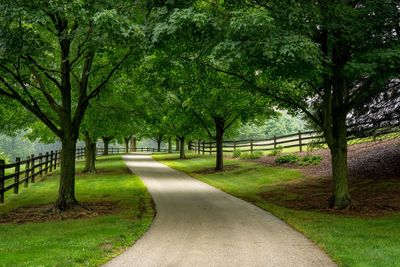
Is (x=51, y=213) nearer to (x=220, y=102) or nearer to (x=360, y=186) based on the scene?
(x=360, y=186)

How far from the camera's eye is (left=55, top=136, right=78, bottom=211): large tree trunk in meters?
13.9

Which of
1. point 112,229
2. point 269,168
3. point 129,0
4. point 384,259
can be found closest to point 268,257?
point 384,259

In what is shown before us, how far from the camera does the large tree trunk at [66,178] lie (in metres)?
13.9

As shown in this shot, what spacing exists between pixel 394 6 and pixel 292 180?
427 inches

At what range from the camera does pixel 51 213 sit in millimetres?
13633

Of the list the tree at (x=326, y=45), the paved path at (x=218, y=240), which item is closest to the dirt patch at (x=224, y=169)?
the paved path at (x=218, y=240)

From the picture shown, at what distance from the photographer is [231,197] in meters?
17.1

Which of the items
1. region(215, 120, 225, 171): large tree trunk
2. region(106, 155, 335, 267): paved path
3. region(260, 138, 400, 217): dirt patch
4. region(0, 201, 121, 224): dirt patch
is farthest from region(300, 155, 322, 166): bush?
region(0, 201, 121, 224): dirt patch

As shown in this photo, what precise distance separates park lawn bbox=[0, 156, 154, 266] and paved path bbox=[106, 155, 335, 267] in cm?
43

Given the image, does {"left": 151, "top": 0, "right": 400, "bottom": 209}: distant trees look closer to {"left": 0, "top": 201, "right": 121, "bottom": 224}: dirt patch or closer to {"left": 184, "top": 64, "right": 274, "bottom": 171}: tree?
{"left": 184, "top": 64, "right": 274, "bottom": 171}: tree

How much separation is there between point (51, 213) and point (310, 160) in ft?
54.5

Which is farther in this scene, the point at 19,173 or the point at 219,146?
the point at 219,146

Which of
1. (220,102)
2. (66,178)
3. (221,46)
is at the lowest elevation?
(66,178)

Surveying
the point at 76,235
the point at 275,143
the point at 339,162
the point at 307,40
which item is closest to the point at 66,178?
the point at 76,235
